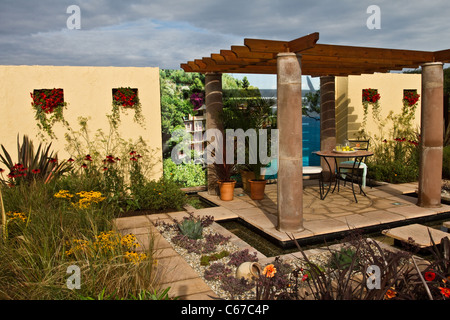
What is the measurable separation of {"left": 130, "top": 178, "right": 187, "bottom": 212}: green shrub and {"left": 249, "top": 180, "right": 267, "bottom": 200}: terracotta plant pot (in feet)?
4.33

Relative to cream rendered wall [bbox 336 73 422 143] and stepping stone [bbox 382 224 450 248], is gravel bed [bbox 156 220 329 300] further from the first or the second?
cream rendered wall [bbox 336 73 422 143]

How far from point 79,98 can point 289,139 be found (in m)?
4.58

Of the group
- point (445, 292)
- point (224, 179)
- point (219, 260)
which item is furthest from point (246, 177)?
point (445, 292)

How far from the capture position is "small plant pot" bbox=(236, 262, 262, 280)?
3564 millimetres

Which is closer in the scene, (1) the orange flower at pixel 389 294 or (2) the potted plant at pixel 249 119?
(1) the orange flower at pixel 389 294

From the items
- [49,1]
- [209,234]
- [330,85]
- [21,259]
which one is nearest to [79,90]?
[49,1]

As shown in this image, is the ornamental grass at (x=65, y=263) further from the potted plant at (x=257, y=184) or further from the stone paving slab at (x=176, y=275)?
the potted plant at (x=257, y=184)

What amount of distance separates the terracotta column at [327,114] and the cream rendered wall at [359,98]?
98cm

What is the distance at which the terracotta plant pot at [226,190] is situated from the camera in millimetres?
7082

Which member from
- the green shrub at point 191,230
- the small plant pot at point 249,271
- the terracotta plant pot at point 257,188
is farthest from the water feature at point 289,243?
the terracotta plant pot at point 257,188

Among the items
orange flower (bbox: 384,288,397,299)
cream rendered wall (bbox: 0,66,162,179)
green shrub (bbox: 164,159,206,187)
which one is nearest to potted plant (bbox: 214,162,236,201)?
green shrub (bbox: 164,159,206,187)

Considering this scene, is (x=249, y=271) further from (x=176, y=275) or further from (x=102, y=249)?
(x=102, y=249)
